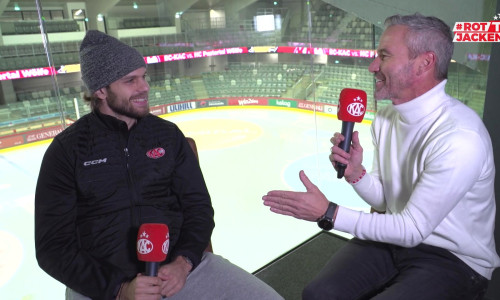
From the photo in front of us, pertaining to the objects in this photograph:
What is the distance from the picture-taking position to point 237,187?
470 cm

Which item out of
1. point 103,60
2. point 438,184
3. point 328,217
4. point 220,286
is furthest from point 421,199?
point 103,60

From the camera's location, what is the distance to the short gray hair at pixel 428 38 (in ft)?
3.75

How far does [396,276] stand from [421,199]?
36 cm

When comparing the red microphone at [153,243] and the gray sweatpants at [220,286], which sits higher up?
the red microphone at [153,243]

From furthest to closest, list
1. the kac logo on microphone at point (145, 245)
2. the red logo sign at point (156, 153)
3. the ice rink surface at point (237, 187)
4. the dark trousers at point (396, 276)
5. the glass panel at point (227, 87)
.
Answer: the ice rink surface at point (237, 187)
the glass panel at point (227, 87)
the red logo sign at point (156, 153)
the dark trousers at point (396, 276)
the kac logo on microphone at point (145, 245)

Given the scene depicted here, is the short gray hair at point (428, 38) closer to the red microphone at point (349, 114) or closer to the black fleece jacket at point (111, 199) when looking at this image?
the red microphone at point (349, 114)

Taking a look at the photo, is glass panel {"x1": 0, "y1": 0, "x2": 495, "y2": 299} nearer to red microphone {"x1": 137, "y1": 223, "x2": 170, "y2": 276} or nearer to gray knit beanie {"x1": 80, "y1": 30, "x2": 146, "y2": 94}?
gray knit beanie {"x1": 80, "y1": 30, "x2": 146, "y2": 94}

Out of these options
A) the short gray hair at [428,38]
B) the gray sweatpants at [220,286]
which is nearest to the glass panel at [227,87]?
the short gray hair at [428,38]

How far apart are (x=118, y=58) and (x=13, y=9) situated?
1.68 m

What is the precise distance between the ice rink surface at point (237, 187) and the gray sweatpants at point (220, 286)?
157 cm

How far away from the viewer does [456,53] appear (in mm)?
2289

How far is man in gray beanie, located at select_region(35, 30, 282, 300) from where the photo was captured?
1.20 metres

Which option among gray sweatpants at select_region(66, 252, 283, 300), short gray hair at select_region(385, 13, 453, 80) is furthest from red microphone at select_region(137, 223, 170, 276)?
short gray hair at select_region(385, 13, 453, 80)

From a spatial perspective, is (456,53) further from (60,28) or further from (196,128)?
(196,128)
